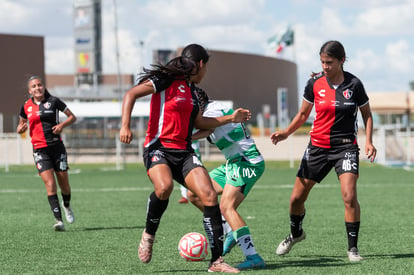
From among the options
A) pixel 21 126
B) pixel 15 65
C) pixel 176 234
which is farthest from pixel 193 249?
pixel 15 65

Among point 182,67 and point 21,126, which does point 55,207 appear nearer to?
point 21,126

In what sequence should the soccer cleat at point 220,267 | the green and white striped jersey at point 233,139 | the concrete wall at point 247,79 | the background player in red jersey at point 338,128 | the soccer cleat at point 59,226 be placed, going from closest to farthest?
the soccer cleat at point 220,267
the background player in red jersey at point 338,128
the green and white striped jersey at point 233,139
the soccer cleat at point 59,226
the concrete wall at point 247,79

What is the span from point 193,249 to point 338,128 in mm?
1911

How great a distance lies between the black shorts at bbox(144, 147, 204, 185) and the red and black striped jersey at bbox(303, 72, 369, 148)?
1.57 meters

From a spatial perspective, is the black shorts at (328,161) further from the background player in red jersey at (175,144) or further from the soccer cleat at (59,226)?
the soccer cleat at (59,226)

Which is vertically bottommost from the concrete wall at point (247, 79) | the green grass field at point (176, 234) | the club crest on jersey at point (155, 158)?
the green grass field at point (176, 234)

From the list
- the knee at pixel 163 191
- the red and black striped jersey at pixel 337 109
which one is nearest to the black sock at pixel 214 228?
the knee at pixel 163 191

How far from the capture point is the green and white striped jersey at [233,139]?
8.05 m

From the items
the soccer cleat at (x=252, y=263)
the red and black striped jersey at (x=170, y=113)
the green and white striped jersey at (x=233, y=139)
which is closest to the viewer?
the red and black striped jersey at (x=170, y=113)

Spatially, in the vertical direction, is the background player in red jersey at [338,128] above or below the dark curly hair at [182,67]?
below

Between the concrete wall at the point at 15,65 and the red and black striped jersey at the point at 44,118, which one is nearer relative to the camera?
the red and black striped jersey at the point at 44,118

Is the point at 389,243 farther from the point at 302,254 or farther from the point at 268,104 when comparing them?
the point at 268,104

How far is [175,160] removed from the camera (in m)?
7.03

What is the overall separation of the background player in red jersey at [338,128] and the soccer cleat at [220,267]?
146 centimetres
